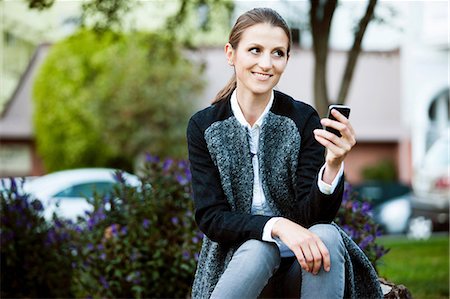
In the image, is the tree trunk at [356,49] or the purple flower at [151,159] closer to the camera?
the purple flower at [151,159]

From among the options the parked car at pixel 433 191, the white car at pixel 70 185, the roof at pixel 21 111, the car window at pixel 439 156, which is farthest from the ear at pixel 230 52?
the roof at pixel 21 111

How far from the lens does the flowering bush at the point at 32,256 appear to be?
19.2 feet

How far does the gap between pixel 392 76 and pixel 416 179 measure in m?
12.1

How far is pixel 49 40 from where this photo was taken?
A: 96.2ft

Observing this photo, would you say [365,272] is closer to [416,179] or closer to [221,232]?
[221,232]

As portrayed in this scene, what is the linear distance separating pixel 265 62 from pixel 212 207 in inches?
21.6

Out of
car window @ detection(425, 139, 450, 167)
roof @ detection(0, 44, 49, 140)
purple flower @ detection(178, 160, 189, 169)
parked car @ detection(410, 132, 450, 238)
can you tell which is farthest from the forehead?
roof @ detection(0, 44, 49, 140)

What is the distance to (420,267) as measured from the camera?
26.9 feet

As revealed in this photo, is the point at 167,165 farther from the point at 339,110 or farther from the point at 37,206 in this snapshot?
the point at 339,110

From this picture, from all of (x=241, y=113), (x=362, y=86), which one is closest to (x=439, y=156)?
(x=362, y=86)

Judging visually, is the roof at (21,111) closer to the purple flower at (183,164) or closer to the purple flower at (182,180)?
the purple flower at (183,164)

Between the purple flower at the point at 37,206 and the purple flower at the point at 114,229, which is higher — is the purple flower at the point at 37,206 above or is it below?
above

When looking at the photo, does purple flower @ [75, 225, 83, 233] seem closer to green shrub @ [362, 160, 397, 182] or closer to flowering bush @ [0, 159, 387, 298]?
flowering bush @ [0, 159, 387, 298]

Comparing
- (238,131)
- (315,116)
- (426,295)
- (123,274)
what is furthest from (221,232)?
(426,295)
